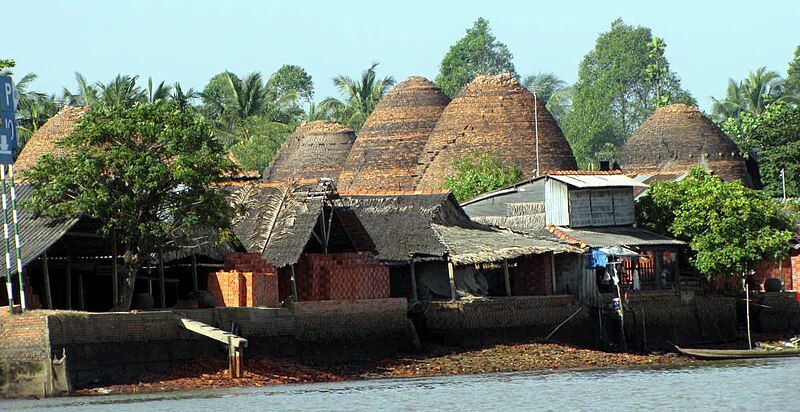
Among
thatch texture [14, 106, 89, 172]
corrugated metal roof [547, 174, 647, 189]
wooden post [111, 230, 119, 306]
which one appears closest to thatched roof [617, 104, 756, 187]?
corrugated metal roof [547, 174, 647, 189]

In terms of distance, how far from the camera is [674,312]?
41094 millimetres

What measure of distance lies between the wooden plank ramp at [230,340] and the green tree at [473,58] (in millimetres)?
69560

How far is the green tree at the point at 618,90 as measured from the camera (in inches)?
3969

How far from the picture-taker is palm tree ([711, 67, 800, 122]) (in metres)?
91.4

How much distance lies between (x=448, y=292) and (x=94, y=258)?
29.7ft

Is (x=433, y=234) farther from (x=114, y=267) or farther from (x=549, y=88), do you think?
(x=549, y=88)

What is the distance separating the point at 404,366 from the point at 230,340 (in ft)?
17.9

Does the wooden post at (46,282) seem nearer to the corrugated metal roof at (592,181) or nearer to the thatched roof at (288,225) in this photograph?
the thatched roof at (288,225)

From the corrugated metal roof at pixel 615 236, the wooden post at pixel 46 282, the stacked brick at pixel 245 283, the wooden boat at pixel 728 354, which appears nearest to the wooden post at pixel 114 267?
the wooden post at pixel 46 282

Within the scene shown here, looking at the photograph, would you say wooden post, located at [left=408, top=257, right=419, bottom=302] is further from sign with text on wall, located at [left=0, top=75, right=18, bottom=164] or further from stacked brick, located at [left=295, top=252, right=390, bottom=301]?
sign with text on wall, located at [left=0, top=75, right=18, bottom=164]

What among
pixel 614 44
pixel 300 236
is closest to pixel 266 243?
pixel 300 236

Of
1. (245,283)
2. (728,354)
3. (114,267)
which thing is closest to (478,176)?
(728,354)

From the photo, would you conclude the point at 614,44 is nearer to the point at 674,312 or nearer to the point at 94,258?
the point at 674,312

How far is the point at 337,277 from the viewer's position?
35.0 m
